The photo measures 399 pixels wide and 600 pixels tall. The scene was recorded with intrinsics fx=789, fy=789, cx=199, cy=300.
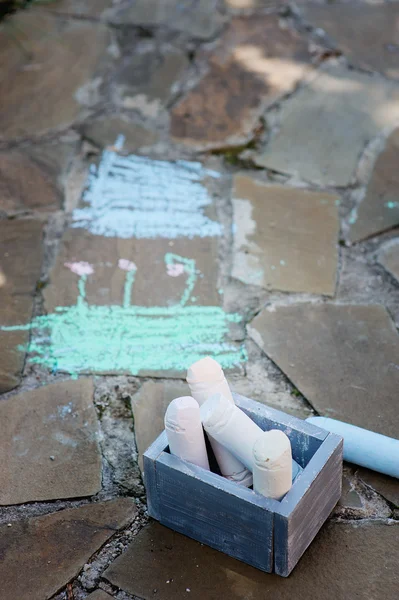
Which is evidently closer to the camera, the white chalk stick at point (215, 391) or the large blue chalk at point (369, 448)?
the white chalk stick at point (215, 391)

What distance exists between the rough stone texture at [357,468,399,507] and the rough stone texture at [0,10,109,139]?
212 centimetres

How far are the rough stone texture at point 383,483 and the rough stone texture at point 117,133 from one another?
1.81 m

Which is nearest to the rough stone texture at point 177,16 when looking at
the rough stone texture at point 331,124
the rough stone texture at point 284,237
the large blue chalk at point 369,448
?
the rough stone texture at point 331,124

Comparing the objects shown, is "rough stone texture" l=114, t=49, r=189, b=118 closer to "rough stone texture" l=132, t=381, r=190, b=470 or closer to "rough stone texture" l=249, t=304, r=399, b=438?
"rough stone texture" l=249, t=304, r=399, b=438

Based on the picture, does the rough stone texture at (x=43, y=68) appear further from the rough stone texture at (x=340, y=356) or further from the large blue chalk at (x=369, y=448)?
the large blue chalk at (x=369, y=448)

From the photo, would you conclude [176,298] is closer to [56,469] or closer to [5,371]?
[5,371]

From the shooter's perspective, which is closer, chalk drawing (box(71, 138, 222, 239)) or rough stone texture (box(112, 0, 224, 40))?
chalk drawing (box(71, 138, 222, 239))

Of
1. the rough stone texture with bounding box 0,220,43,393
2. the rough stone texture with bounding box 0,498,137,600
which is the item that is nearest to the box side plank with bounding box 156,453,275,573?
the rough stone texture with bounding box 0,498,137,600

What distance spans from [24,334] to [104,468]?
64 cm

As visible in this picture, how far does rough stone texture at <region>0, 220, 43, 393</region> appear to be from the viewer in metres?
2.46

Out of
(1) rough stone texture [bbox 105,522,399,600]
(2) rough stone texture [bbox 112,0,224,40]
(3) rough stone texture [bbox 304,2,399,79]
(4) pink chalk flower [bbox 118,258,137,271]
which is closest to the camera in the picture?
(1) rough stone texture [bbox 105,522,399,600]

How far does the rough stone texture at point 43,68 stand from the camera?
3525mm

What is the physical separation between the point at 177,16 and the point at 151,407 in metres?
2.49

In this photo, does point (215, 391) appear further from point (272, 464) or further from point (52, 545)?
point (52, 545)
